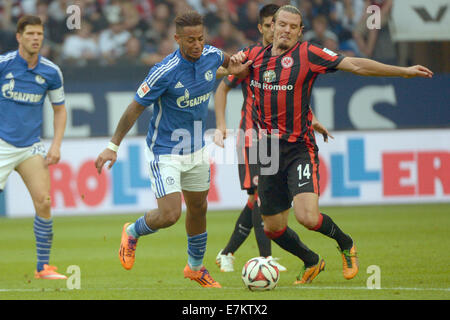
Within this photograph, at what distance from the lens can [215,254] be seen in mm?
9133

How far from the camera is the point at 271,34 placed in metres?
7.52

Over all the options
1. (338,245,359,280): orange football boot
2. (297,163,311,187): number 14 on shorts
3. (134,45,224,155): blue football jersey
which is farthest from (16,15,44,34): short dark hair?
(338,245,359,280): orange football boot

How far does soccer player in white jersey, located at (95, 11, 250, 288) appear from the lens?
21.0ft

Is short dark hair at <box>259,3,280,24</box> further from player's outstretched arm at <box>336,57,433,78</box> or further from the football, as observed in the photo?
the football

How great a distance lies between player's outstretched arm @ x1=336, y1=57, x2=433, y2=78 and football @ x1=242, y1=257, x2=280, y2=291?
164 centimetres

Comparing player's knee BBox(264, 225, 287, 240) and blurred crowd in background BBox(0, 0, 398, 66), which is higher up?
blurred crowd in background BBox(0, 0, 398, 66)

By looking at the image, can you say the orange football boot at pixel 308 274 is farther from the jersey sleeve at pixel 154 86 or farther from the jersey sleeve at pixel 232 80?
the jersey sleeve at pixel 154 86

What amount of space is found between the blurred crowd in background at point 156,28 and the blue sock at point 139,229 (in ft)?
24.9

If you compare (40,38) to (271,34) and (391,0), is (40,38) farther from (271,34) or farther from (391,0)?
(391,0)

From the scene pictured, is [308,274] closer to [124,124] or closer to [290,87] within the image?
[290,87]

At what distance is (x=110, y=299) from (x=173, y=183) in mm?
1128

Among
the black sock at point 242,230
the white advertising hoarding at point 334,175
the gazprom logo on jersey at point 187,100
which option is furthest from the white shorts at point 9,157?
the white advertising hoarding at point 334,175

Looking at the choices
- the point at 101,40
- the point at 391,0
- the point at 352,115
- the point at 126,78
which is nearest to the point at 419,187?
the point at 352,115

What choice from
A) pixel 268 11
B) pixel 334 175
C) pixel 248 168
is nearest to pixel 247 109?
pixel 248 168
